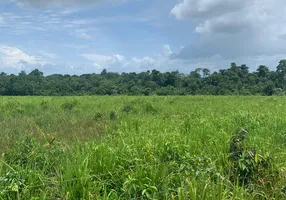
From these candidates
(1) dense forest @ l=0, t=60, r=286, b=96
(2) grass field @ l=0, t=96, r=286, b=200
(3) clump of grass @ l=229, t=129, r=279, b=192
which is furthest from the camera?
(1) dense forest @ l=0, t=60, r=286, b=96

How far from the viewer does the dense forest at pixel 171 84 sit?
4275cm

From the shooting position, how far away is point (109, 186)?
3.49 meters

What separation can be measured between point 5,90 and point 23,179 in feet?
161

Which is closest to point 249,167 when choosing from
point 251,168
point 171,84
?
point 251,168

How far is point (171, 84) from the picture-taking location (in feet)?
168

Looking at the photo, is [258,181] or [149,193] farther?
[258,181]

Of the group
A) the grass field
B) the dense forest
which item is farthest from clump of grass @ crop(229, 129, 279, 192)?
the dense forest

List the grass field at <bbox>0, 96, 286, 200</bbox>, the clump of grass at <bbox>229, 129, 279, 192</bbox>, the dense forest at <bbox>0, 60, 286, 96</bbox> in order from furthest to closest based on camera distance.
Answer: the dense forest at <bbox>0, 60, 286, 96</bbox>, the clump of grass at <bbox>229, 129, 279, 192</bbox>, the grass field at <bbox>0, 96, 286, 200</bbox>

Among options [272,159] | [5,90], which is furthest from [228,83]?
[272,159]

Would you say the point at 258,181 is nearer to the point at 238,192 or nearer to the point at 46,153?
the point at 238,192

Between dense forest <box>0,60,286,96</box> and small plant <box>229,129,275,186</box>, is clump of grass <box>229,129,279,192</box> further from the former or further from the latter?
dense forest <box>0,60,286,96</box>

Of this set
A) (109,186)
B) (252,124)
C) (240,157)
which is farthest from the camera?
(252,124)

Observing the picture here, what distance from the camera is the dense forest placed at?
140ft

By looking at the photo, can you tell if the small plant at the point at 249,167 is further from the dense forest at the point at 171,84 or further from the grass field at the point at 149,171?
the dense forest at the point at 171,84
